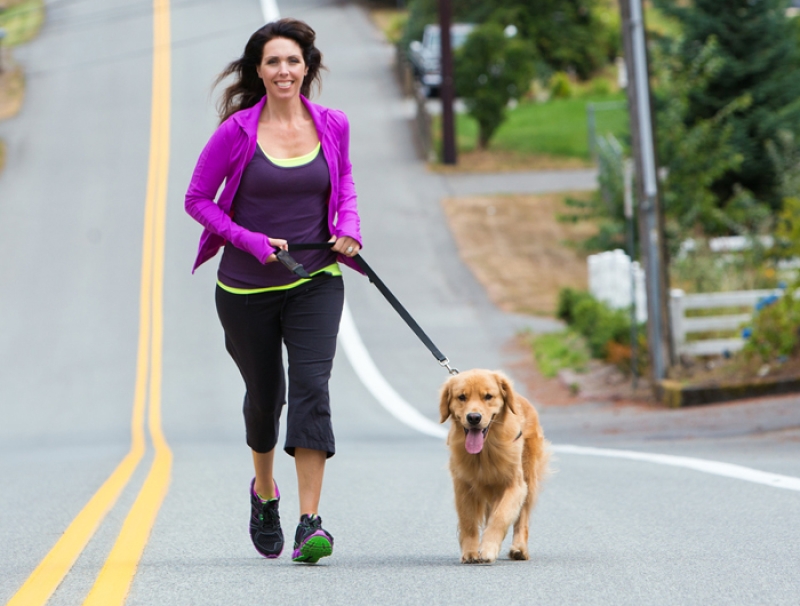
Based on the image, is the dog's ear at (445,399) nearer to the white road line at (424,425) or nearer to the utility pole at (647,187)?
the white road line at (424,425)

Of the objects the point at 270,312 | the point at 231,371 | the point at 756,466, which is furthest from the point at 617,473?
the point at 231,371

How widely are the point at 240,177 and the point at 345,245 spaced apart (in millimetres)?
→ 558

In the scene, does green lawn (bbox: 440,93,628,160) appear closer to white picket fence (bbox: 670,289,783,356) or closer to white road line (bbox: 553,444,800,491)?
white picket fence (bbox: 670,289,783,356)

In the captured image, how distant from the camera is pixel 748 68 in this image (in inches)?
1185

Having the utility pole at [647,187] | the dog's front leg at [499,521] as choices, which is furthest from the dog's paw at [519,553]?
the utility pole at [647,187]

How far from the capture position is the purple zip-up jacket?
5.66 meters

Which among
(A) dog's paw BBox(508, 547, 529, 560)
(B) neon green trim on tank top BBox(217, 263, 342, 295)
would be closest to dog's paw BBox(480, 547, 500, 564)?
(A) dog's paw BBox(508, 547, 529, 560)

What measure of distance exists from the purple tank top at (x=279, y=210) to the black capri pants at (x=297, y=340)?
0.29 ft

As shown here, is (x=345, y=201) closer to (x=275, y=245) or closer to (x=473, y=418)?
(x=275, y=245)

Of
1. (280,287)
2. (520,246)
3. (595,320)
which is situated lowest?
(280,287)

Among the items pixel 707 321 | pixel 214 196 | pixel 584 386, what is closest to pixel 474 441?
pixel 214 196

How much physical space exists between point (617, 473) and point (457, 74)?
26139 millimetres

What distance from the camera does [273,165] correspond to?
5.68 m

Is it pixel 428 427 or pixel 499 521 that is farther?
pixel 428 427
